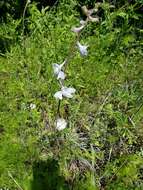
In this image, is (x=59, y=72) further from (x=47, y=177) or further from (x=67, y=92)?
(x=47, y=177)

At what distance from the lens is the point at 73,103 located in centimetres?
267

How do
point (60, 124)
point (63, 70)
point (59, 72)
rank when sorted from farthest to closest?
point (60, 124) < point (63, 70) < point (59, 72)

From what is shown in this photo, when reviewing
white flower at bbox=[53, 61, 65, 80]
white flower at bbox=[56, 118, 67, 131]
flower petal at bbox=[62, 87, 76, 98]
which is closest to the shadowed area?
white flower at bbox=[56, 118, 67, 131]

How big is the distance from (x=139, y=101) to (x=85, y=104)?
0.33 metres

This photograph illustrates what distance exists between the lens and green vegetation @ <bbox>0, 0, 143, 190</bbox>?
2441 mm

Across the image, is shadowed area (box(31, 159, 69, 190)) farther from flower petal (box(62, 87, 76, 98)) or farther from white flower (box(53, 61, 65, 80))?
white flower (box(53, 61, 65, 80))

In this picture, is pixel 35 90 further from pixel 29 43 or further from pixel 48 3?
pixel 48 3

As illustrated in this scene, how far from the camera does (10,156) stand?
2.43 m

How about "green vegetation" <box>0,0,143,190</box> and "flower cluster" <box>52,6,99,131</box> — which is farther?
"green vegetation" <box>0,0,143,190</box>

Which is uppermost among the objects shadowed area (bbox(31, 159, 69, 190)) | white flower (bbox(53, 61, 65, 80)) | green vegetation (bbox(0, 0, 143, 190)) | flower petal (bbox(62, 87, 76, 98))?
white flower (bbox(53, 61, 65, 80))

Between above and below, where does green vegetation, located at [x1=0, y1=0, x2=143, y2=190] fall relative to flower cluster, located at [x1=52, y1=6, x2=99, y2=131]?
below

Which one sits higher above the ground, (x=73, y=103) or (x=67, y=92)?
(x=67, y=92)

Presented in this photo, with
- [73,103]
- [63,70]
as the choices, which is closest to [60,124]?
[73,103]

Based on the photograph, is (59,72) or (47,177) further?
(47,177)
